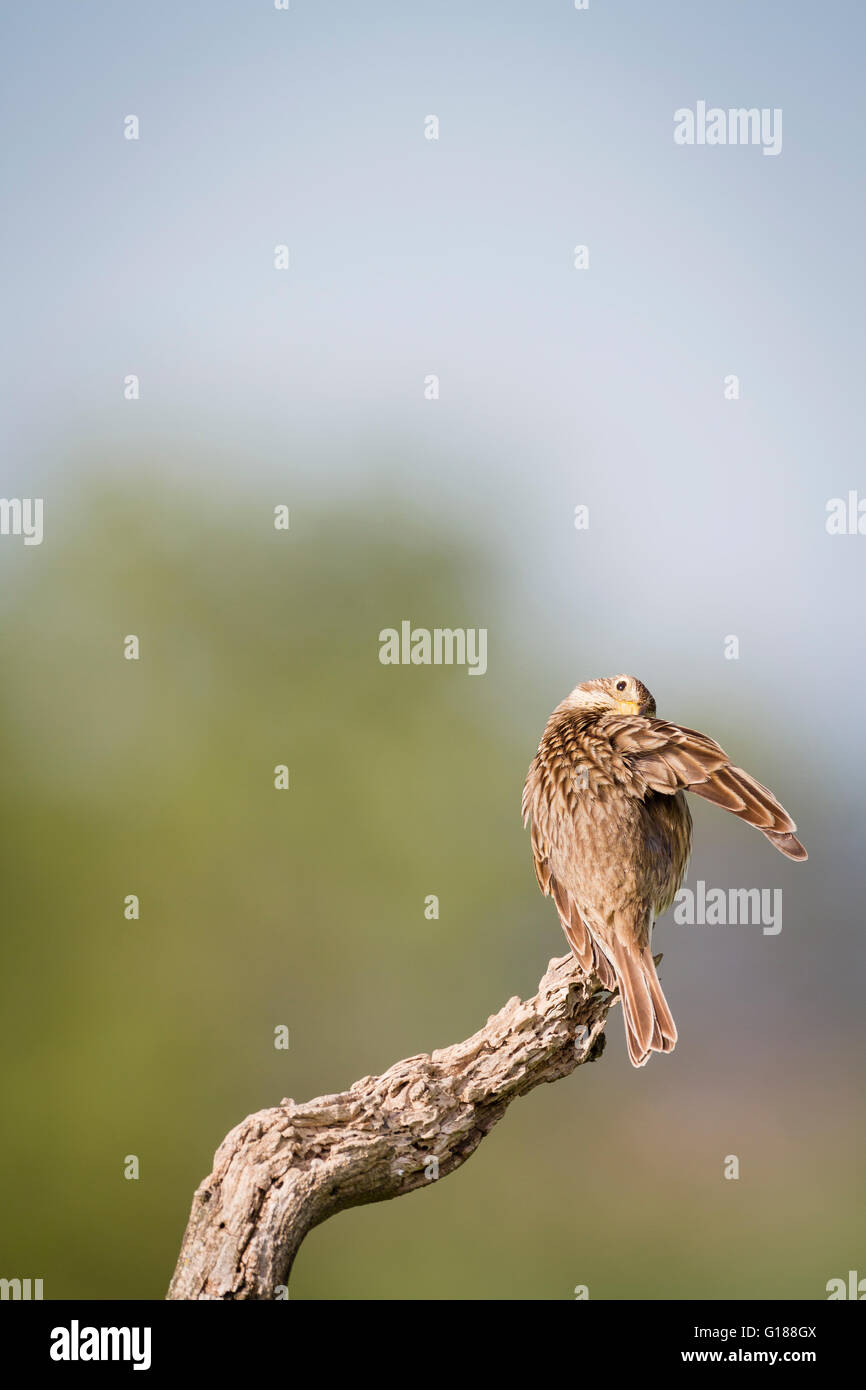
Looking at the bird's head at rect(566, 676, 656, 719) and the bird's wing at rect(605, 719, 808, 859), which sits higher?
the bird's head at rect(566, 676, 656, 719)

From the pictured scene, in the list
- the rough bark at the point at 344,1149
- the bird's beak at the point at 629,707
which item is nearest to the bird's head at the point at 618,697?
the bird's beak at the point at 629,707

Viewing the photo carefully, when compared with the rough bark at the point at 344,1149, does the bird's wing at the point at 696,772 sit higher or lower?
higher

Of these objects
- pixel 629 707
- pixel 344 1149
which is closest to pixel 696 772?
pixel 629 707

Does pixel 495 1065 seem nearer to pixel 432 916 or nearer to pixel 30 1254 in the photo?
pixel 432 916

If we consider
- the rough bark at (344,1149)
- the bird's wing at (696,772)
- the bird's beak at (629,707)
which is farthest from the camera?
the bird's beak at (629,707)

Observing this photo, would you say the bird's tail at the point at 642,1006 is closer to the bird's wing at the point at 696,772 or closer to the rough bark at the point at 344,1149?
the rough bark at the point at 344,1149

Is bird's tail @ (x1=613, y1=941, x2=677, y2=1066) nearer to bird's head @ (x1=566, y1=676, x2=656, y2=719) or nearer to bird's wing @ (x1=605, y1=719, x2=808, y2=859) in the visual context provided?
bird's wing @ (x1=605, y1=719, x2=808, y2=859)

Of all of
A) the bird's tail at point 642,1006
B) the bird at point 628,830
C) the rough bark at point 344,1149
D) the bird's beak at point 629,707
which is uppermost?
the bird's beak at point 629,707

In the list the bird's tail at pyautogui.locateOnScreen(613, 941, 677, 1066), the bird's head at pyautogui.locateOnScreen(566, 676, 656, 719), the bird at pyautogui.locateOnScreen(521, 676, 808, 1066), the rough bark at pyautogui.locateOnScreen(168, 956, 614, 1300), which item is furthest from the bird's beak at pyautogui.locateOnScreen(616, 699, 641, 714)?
the rough bark at pyautogui.locateOnScreen(168, 956, 614, 1300)
